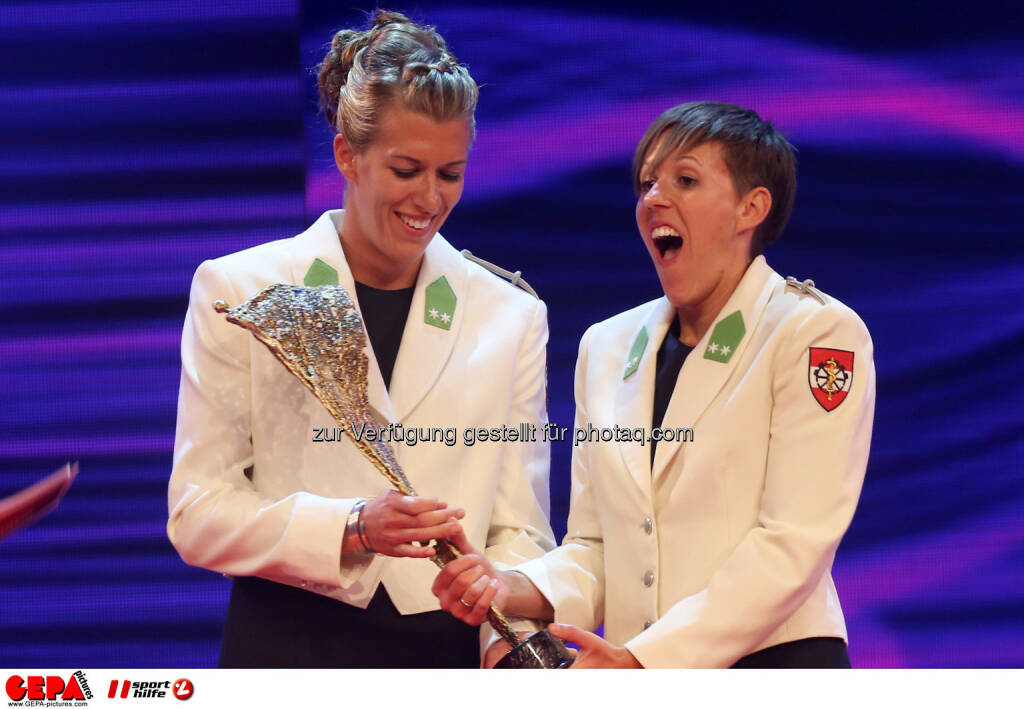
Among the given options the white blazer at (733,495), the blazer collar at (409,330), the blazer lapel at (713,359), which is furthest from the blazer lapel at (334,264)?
the blazer lapel at (713,359)

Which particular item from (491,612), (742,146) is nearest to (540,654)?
(491,612)

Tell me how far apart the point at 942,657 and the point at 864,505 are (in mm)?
475

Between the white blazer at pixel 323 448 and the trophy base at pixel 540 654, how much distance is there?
9.7 inches

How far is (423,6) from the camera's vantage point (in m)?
3.47

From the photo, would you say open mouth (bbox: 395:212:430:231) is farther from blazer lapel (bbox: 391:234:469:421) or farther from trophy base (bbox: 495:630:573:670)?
trophy base (bbox: 495:630:573:670)

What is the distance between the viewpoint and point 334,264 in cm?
248

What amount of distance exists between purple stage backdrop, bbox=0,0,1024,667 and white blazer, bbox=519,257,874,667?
111cm

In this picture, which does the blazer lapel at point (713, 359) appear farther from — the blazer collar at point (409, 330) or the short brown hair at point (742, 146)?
the blazer collar at point (409, 330)

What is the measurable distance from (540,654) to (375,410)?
0.56 metres

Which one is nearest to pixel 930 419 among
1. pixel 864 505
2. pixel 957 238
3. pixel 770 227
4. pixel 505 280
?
pixel 864 505

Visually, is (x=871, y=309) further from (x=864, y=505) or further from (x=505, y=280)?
(x=505, y=280)

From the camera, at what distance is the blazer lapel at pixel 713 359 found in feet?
7.57

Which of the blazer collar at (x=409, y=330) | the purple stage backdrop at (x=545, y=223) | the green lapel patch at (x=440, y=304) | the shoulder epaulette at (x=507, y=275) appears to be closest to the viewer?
the blazer collar at (x=409, y=330)

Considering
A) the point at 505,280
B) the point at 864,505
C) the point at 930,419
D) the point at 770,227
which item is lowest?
the point at 864,505
